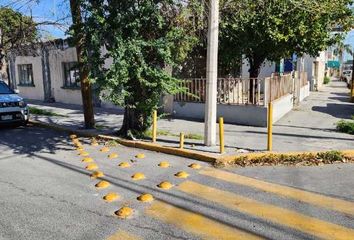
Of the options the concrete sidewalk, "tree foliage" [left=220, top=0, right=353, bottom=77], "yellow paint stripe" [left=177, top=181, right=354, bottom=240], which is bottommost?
"yellow paint stripe" [left=177, top=181, right=354, bottom=240]

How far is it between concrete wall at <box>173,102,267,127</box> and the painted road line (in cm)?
514

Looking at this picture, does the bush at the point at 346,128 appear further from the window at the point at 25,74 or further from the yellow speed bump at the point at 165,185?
the window at the point at 25,74

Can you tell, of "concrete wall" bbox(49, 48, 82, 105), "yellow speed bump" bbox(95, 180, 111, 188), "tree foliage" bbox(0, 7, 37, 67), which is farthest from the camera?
"concrete wall" bbox(49, 48, 82, 105)

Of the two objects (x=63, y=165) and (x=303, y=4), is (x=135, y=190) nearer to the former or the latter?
(x=63, y=165)

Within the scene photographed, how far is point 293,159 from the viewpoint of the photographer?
24.1 feet

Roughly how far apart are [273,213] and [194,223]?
3.58 feet

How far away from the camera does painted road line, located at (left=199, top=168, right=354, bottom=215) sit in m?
4.96

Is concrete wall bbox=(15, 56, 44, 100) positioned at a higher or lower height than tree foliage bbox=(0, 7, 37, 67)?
lower

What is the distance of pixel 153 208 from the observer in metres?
5.01

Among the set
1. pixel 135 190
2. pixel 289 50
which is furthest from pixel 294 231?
pixel 289 50

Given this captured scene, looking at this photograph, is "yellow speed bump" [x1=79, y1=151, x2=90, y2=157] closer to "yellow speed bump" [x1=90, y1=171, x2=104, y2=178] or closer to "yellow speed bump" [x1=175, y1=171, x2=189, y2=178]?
"yellow speed bump" [x1=90, y1=171, x2=104, y2=178]

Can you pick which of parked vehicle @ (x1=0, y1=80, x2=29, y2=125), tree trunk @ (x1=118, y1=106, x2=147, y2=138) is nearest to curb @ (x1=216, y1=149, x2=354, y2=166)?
tree trunk @ (x1=118, y1=106, x2=147, y2=138)

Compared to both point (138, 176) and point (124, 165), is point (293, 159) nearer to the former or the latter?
point (138, 176)

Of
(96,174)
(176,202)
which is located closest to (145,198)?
(176,202)
